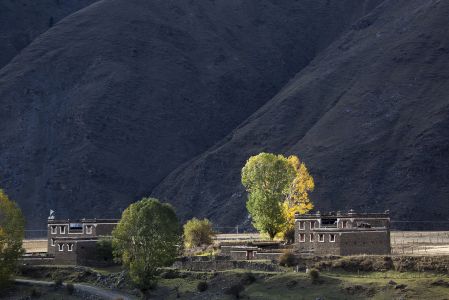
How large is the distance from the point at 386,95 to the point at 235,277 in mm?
88790

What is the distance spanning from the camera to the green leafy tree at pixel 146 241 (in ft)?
330

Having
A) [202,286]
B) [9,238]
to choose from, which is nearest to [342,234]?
[202,286]

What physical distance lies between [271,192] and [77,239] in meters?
21.4

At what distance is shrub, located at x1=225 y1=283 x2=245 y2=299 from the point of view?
3782 inches

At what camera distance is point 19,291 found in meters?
109

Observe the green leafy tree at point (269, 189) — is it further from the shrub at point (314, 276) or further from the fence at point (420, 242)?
the shrub at point (314, 276)

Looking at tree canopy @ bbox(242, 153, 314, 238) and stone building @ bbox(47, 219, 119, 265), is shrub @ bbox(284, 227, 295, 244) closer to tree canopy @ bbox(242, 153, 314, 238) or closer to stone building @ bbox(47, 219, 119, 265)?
tree canopy @ bbox(242, 153, 314, 238)

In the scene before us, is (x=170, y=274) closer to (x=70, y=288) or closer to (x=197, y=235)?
(x=70, y=288)

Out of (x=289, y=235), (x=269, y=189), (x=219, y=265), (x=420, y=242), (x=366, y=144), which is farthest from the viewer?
(x=366, y=144)

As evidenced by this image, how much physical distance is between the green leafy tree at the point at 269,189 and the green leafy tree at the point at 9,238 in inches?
991

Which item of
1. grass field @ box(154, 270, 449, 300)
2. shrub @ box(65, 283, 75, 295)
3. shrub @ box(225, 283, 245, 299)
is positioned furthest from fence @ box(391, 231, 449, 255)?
shrub @ box(65, 283, 75, 295)

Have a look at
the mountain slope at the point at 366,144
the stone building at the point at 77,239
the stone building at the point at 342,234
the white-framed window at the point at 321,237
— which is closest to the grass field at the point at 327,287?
the stone building at the point at 342,234

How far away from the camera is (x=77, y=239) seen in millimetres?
118250

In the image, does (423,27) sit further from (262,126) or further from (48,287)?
(48,287)
